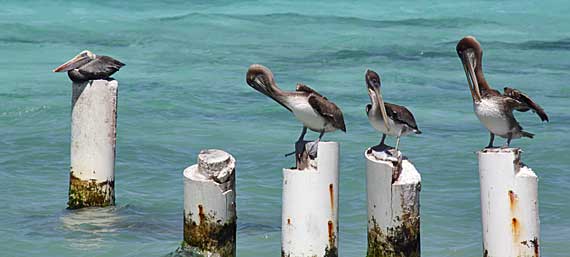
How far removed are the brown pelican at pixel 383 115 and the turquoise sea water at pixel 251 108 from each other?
1.66m

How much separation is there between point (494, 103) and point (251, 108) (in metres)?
9.20

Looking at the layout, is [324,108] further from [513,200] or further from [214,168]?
[513,200]

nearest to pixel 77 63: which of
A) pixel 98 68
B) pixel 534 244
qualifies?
pixel 98 68

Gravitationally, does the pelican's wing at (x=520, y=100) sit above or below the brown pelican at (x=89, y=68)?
below

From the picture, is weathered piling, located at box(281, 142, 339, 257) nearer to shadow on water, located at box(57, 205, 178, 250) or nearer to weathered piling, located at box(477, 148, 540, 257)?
weathered piling, located at box(477, 148, 540, 257)

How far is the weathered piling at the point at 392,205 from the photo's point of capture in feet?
21.6

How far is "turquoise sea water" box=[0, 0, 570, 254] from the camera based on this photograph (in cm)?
939

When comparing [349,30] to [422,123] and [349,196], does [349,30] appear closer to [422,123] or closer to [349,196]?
[422,123]

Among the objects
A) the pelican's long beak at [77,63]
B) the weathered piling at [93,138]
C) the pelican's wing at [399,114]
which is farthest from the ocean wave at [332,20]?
the pelican's wing at [399,114]

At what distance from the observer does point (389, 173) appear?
21.5 ft

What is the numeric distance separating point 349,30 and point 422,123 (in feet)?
40.6

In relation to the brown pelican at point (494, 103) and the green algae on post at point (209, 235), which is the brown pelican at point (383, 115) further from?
the green algae on post at point (209, 235)

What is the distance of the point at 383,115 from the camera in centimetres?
707

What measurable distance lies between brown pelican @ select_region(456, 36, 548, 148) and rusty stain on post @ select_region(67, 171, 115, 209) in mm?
3062
